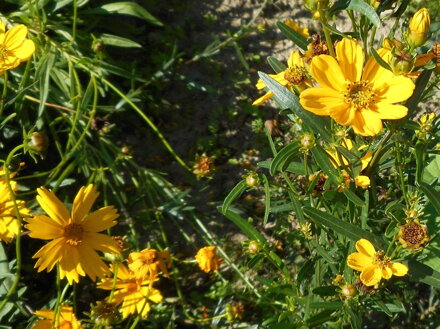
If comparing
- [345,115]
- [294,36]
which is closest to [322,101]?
[345,115]

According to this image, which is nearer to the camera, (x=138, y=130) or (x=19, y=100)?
(x=19, y=100)

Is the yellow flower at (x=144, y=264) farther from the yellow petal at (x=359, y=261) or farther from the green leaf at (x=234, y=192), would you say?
the yellow petal at (x=359, y=261)

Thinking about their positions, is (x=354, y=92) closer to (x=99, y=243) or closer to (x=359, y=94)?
(x=359, y=94)

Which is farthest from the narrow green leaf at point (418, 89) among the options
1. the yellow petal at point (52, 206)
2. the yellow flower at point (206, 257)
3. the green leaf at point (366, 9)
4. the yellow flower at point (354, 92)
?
the yellow petal at point (52, 206)

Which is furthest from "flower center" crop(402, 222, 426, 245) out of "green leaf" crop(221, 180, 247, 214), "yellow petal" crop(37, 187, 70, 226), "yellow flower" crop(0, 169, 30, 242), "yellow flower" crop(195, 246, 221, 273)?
"yellow flower" crop(0, 169, 30, 242)

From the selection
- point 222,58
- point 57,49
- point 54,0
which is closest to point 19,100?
point 57,49

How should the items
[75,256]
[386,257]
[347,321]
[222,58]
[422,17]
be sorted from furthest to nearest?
1. [222,58]
2. [347,321]
3. [75,256]
4. [386,257]
5. [422,17]

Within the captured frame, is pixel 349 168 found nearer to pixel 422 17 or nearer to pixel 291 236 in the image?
pixel 422 17
